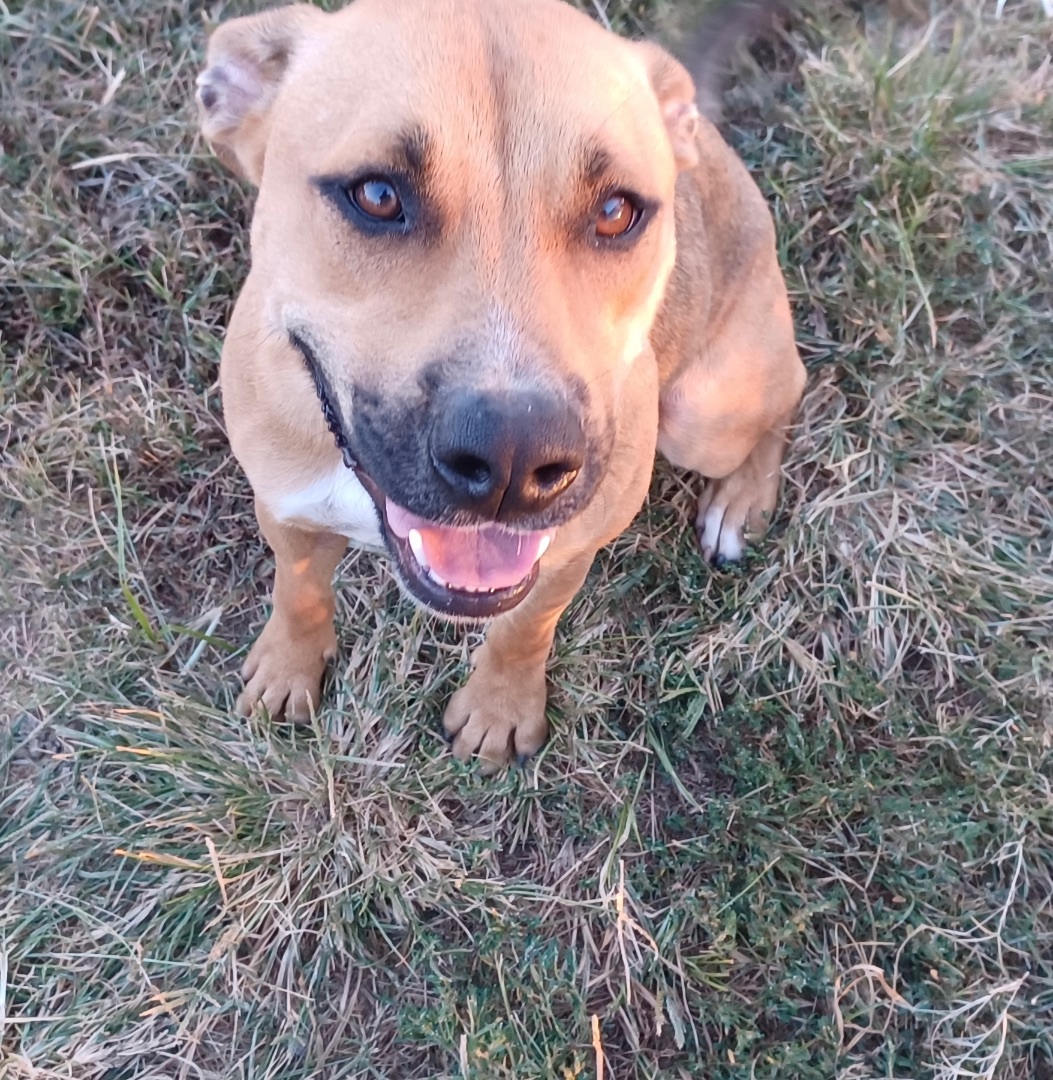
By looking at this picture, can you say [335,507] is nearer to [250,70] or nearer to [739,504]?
[250,70]

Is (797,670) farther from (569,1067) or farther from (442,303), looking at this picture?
(442,303)

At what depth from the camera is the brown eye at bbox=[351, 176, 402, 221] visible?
2127 mm

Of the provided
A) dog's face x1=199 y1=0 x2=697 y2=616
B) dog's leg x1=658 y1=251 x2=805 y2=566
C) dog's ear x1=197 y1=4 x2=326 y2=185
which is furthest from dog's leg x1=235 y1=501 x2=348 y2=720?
dog's leg x1=658 y1=251 x2=805 y2=566

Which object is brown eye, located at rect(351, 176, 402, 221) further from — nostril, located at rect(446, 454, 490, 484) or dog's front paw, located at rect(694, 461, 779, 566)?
dog's front paw, located at rect(694, 461, 779, 566)

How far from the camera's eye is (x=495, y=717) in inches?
142

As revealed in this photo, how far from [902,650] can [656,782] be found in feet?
3.44

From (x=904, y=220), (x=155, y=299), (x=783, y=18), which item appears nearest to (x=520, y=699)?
(x=155, y=299)

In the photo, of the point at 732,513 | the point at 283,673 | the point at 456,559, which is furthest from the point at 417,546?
the point at 732,513

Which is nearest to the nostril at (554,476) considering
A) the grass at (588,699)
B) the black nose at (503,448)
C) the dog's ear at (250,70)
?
the black nose at (503,448)

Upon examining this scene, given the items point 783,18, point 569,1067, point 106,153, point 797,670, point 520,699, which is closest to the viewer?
point 569,1067

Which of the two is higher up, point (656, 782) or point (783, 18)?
point (783, 18)

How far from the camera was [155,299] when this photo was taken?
4.13 meters

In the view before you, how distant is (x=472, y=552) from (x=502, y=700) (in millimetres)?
1209

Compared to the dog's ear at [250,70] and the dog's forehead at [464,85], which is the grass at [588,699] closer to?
the dog's ear at [250,70]
